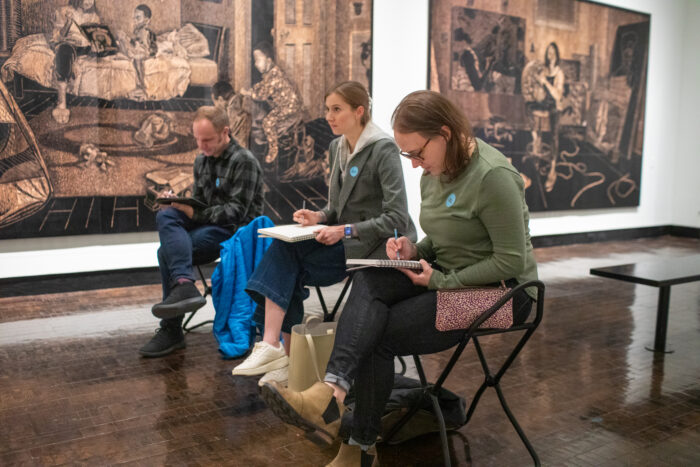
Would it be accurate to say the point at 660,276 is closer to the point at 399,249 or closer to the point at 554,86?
the point at 399,249

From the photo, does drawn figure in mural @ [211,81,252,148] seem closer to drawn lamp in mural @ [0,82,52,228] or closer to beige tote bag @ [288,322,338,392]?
drawn lamp in mural @ [0,82,52,228]

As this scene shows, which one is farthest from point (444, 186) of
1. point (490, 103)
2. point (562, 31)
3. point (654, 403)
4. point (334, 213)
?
point (562, 31)

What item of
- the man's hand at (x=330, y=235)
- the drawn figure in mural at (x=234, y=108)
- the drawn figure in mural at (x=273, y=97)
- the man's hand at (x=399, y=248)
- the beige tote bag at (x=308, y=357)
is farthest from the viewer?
the drawn figure in mural at (x=273, y=97)

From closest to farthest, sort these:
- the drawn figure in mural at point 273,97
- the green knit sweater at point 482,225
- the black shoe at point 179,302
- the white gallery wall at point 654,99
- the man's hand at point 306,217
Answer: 1. the green knit sweater at point 482,225
2. the man's hand at point 306,217
3. the black shoe at point 179,302
4. the drawn figure in mural at point 273,97
5. the white gallery wall at point 654,99

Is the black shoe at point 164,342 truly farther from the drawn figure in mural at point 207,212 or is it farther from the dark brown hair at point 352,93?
the dark brown hair at point 352,93

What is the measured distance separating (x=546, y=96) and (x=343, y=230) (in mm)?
6086

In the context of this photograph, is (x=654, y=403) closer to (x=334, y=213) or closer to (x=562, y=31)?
(x=334, y=213)

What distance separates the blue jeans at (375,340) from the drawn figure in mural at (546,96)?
6.50 meters

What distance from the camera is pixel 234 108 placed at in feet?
19.6

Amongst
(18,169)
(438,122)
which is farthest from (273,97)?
(438,122)

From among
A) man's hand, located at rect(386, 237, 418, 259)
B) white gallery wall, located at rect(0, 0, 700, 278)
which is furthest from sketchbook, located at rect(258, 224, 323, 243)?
white gallery wall, located at rect(0, 0, 700, 278)

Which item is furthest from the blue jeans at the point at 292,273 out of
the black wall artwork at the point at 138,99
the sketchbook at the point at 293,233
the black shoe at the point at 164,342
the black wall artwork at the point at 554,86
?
the black wall artwork at the point at 554,86

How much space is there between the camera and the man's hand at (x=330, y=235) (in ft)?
9.91

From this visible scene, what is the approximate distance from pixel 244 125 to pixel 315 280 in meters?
3.19
